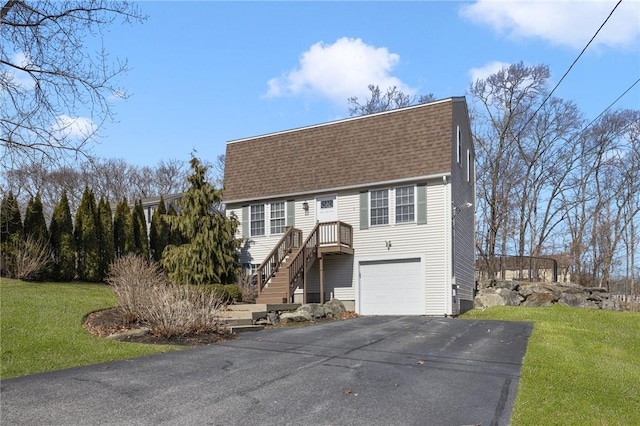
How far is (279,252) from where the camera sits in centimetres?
1875

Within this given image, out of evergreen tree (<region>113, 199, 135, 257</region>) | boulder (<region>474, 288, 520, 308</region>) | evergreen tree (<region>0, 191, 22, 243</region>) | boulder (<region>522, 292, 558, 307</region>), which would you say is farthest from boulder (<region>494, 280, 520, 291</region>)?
evergreen tree (<region>0, 191, 22, 243</region>)

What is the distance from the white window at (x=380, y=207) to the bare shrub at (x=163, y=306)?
8.34 metres

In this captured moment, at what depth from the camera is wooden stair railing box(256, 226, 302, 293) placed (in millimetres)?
16889

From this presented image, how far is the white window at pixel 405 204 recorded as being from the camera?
17531 millimetres

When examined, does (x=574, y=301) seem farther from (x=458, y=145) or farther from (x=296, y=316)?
(x=296, y=316)

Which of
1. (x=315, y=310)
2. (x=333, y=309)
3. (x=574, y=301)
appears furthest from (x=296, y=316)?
(x=574, y=301)

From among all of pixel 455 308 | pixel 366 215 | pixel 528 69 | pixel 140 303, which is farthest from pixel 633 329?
pixel 528 69

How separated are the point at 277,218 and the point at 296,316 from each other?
6.89m

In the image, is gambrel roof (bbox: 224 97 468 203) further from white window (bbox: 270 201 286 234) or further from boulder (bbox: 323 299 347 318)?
boulder (bbox: 323 299 347 318)

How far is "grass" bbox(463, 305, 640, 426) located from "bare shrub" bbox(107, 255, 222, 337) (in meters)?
5.99

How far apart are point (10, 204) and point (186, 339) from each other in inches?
363

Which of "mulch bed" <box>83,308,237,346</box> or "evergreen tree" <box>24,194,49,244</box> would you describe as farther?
"evergreen tree" <box>24,194,49,244</box>

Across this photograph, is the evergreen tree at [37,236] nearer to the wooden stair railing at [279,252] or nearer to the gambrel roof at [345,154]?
the gambrel roof at [345,154]

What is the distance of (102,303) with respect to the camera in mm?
12328
